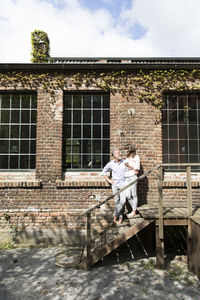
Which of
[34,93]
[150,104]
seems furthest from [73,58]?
[150,104]

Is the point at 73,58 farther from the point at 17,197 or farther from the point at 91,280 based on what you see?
the point at 91,280

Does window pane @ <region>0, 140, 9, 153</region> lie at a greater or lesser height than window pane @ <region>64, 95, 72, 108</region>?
lesser

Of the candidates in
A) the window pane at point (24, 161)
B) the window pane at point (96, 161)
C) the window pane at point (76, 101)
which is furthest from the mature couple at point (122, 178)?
the window pane at point (24, 161)

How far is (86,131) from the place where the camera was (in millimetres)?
5461

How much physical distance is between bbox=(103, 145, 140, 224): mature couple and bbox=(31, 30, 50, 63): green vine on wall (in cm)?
870

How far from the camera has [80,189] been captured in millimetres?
5098

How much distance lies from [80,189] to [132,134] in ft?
6.53

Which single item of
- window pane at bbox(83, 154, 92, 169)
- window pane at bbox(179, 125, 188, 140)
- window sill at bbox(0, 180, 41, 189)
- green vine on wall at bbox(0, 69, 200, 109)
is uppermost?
green vine on wall at bbox(0, 69, 200, 109)

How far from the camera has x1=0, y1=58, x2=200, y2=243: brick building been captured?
5070mm

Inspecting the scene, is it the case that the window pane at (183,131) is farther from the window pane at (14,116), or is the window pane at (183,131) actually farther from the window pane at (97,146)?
the window pane at (14,116)

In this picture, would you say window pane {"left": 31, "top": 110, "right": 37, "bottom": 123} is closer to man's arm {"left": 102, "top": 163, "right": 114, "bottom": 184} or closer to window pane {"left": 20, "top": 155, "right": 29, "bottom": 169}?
window pane {"left": 20, "top": 155, "right": 29, "bottom": 169}

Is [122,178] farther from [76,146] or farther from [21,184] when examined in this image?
[21,184]

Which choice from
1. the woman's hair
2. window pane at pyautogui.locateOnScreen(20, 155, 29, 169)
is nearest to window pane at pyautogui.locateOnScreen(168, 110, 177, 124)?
the woman's hair

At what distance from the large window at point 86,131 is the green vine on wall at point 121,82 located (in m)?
0.33
